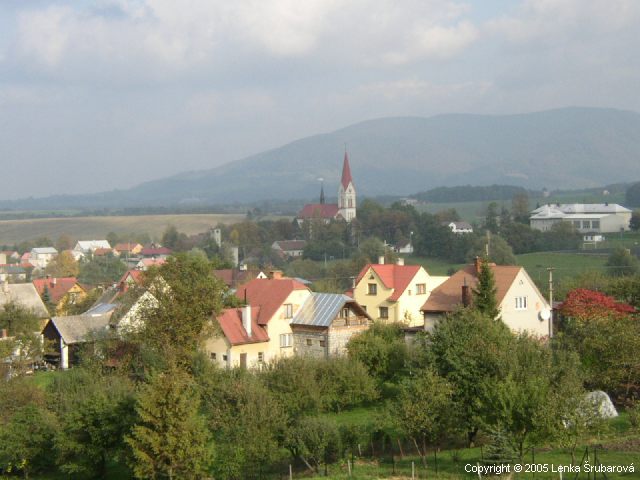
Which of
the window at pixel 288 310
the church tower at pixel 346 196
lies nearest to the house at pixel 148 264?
the window at pixel 288 310

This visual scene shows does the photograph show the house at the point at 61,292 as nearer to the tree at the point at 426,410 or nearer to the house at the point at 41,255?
the tree at the point at 426,410

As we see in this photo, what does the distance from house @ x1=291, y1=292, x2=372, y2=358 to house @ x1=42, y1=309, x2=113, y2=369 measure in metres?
11.5

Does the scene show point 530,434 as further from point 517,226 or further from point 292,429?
point 517,226

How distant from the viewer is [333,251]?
404ft

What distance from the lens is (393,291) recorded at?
50.1 metres

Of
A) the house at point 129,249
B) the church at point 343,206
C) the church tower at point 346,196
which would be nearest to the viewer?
the house at point 129,249

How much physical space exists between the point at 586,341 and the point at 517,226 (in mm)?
84620

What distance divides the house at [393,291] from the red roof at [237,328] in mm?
10179

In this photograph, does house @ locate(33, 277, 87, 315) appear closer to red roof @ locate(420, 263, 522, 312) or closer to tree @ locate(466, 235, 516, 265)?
red roof @ locate(420, 263, 522, 312)

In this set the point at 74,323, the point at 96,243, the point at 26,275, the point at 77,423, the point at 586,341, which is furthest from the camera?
the point at 96,243

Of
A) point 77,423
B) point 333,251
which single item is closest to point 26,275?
point 333,251

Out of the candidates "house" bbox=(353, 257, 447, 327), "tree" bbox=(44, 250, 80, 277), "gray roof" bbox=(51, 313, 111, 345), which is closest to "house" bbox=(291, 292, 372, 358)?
"house" bbox=(353, 257, 447, 327)

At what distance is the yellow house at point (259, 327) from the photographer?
4062 cm

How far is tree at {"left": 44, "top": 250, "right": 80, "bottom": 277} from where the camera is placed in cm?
→ 10423
